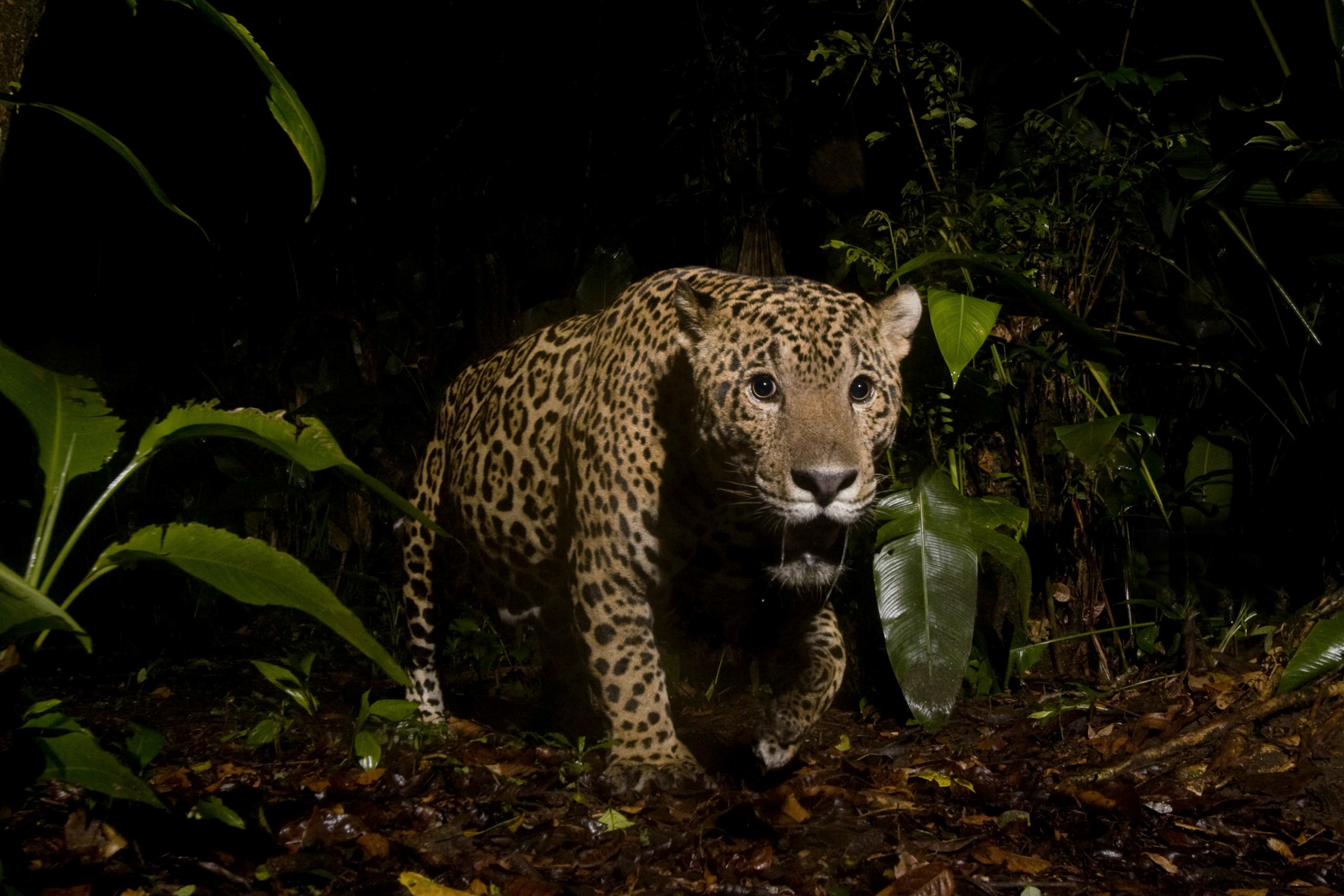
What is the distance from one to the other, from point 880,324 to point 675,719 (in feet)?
7.59

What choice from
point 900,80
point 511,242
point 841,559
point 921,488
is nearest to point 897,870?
point 841,559

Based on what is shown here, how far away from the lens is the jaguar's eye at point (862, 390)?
13.3 ft

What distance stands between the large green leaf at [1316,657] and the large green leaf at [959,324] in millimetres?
1441

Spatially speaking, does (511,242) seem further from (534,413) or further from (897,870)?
(897,870)

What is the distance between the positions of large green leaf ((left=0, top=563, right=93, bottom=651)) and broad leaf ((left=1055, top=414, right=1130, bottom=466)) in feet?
11.8

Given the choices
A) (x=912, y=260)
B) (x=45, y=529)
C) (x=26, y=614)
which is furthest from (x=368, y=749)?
(x=912, y=260)

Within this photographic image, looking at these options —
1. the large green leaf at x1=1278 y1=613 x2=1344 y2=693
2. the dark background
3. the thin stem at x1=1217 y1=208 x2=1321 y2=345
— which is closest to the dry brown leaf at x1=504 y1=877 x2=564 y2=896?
the large green leaf at x1=1278 y1=613 x2=1344 y2=693

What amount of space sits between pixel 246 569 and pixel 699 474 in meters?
2.02

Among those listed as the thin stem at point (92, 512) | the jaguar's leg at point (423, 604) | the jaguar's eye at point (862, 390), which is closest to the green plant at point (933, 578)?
the jaguar's eye at point (862, 390)

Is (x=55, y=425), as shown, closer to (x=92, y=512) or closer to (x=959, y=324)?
(x=92, y=512)

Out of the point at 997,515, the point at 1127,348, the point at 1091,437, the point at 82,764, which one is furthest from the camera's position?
the point at 1127,348

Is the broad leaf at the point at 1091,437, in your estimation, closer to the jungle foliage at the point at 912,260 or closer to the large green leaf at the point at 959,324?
the jungle foliage at the point at 912,260

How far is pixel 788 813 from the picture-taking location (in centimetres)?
384

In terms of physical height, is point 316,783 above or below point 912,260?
below
